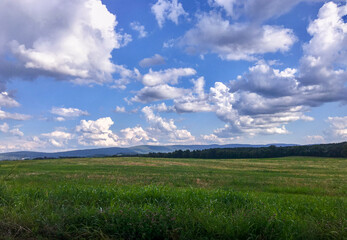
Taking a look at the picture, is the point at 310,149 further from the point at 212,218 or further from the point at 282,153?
the point at 212,218

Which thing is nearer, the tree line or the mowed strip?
the mowed strip

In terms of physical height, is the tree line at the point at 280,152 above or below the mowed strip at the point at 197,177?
above

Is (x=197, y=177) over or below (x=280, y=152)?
below

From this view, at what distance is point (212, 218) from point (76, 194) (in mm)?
4814

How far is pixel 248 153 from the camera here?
11350 centimetres

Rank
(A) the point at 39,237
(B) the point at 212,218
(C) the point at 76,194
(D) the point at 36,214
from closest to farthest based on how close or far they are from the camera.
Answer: (A) the point at 39,237 < (B) the point at 212,218 < (D) the point at 36,214 < (C) the point at 76,194

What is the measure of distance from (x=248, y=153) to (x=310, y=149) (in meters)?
26.8

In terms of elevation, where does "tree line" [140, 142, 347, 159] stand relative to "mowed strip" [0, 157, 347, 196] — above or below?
above

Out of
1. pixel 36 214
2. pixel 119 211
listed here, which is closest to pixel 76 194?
pixel 36 214

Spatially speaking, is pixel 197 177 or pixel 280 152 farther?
pixel 280 152

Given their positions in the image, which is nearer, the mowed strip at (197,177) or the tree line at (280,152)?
the mowed strip at (197,177)

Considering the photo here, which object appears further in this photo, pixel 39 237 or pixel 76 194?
pixel 76 194

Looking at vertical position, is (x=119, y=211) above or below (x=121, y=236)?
above

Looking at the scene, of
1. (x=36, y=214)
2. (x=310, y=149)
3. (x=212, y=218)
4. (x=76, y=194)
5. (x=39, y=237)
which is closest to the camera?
(x=39, y=237)
